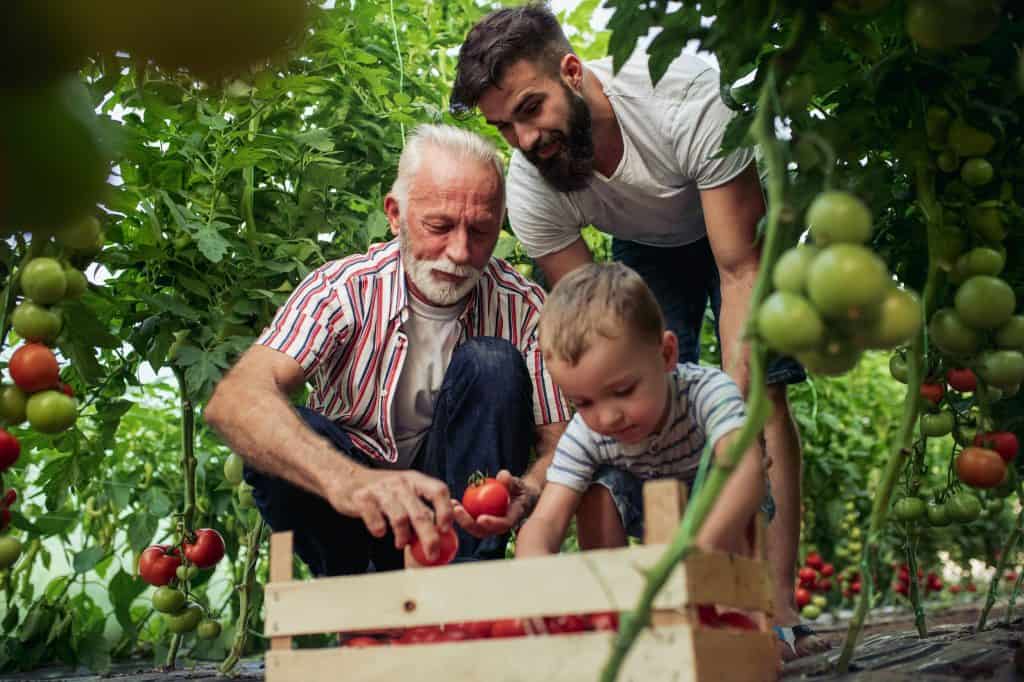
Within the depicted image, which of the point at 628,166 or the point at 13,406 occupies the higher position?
the point at 628,166

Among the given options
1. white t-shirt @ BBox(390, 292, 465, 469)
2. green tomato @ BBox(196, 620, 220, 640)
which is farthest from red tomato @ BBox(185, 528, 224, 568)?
white t-shirt @ BBox(390, 292, 465, 469)

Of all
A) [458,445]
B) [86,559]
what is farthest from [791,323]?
[86,559]

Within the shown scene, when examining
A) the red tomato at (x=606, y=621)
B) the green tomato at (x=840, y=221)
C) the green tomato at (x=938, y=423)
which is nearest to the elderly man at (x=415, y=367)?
the red tomato at (x=606, y=621)

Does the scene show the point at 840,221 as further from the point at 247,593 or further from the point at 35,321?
the point at 247,593

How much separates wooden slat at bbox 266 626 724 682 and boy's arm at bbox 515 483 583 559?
0.40m

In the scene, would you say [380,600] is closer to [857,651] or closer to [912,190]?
[912,190]

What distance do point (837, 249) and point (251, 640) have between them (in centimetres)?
335

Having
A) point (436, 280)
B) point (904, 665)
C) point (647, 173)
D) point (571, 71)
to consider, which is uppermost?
point (571, 71)

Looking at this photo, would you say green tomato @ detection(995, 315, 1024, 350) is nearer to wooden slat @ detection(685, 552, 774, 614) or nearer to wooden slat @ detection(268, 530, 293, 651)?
wooden slat @ detection(685, 552, 774, 614)

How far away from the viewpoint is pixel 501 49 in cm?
274

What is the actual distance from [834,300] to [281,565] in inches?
43.4

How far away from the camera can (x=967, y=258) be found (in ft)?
5.64

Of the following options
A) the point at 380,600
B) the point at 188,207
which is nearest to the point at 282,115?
the point at 188,207

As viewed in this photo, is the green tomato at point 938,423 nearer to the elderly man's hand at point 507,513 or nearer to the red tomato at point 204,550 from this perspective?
the elderly man's hand at point 507,513
